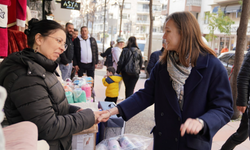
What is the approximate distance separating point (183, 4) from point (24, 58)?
1635 inches

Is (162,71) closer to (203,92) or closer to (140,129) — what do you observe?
(203,92)

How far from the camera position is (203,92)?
1.85 meters

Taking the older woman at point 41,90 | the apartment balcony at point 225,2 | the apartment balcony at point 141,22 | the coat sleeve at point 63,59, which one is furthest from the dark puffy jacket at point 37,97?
the apartment balcony at point 141,22

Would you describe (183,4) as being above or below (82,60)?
above

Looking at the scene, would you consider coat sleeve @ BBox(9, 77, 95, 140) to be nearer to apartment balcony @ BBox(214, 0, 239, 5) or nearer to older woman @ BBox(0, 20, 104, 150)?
older woman @ BBox(0, 20, 104, 150)

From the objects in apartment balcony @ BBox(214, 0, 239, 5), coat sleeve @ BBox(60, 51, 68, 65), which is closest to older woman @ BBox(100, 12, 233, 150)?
coat sleeve @ BBox(60, 51, 68, 65)

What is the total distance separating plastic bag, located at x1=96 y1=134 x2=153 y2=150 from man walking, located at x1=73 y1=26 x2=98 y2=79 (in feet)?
15.2

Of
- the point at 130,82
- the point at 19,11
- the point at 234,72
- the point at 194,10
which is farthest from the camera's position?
the point at 194,10

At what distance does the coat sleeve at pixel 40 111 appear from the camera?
1.58m

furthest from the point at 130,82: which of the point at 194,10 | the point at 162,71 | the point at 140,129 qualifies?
the point at 194,10

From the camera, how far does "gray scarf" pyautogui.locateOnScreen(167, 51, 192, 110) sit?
1891mm

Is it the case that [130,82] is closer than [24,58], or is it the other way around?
[24,58]

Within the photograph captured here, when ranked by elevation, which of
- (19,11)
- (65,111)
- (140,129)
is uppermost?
(19,11)

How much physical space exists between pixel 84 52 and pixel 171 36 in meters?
5.80
